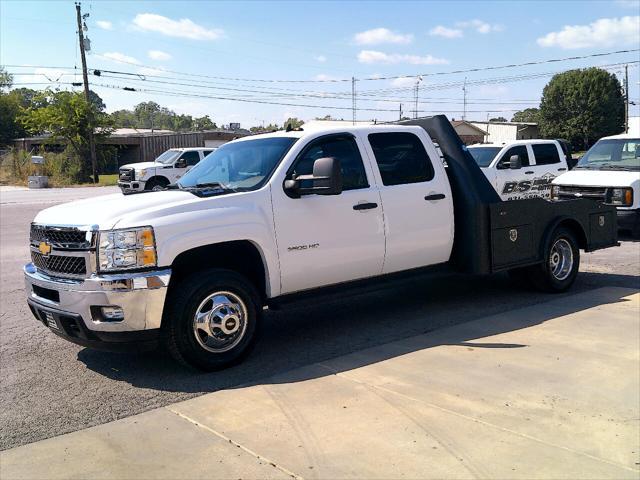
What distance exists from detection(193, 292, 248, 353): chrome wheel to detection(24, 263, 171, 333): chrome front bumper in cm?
36

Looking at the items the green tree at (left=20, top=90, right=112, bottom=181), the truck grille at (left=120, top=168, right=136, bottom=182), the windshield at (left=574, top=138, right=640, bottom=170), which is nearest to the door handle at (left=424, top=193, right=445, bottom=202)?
the windshield at (left=574, top=138, right=640, bottom=170)

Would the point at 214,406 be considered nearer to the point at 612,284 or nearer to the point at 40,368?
the point at 40,368

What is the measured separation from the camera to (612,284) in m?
8.40

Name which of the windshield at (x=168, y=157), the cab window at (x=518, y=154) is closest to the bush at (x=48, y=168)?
the windshield at (x=168, y=157)

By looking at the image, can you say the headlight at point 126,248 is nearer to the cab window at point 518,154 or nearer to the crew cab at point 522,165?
the crew cab at point 522,165

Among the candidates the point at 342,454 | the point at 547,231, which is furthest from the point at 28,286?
the point at 547,231

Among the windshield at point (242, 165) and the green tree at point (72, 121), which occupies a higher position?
the green tree at point (72, 121)

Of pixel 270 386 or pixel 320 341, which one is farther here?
pixel 320 341

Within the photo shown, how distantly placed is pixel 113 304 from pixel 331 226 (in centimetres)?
204

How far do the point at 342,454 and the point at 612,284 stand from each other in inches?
239

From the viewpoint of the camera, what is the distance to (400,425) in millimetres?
4082

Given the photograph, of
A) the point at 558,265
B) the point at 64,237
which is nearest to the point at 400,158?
the point at 558,265

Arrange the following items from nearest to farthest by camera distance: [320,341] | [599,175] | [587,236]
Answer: [320,341]
[587,236]
[599,175]

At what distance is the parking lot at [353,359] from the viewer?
4352mm
